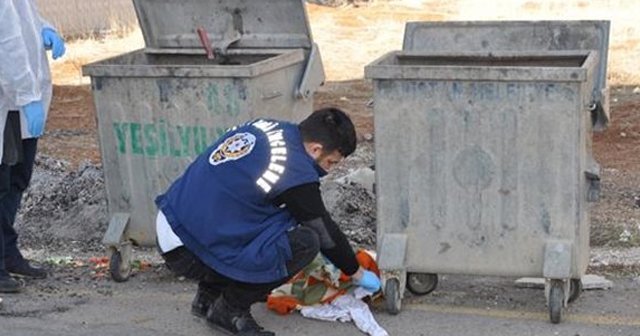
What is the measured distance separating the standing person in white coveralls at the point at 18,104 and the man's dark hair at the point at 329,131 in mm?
1573

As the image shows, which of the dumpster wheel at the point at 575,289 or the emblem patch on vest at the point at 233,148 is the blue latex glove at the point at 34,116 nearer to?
the emblem patch on vest at the point at 233,148

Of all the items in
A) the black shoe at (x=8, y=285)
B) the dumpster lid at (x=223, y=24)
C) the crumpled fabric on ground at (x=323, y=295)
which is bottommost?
the black shoe at (x=8, y=285)

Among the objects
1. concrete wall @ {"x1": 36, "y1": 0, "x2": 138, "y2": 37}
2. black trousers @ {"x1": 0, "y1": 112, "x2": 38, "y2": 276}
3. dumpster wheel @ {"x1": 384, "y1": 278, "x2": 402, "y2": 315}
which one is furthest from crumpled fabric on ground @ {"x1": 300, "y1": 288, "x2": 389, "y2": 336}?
concrete wall @ {"x1": 36, "y1": 0, "x2": 138, "y2": 37}

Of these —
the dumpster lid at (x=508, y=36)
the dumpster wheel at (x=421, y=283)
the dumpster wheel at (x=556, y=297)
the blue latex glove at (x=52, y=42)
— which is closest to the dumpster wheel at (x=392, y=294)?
the dumpster wheel at (x=421, y=283)

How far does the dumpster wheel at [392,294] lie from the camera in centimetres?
540

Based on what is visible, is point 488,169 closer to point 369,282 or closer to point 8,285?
point 369,282

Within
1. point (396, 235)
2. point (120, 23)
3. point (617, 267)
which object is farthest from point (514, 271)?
point (120, 23)

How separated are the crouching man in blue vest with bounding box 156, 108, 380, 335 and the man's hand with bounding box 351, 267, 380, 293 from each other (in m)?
0.25

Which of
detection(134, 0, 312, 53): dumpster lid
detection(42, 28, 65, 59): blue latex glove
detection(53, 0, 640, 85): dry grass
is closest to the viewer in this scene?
detection(42, 28, 65, 59): blue latex glove

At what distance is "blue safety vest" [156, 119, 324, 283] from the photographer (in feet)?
16.5

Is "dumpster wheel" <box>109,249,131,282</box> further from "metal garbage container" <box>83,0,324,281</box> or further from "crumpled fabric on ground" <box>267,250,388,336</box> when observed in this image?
"crumpled fabric on ground" <box>267,250,388,336</box>

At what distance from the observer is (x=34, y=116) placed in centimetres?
588

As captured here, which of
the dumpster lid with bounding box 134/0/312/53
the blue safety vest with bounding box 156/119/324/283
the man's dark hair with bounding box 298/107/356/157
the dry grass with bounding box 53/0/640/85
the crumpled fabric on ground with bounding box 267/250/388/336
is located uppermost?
the dumpster lid with bounding box 134/0/312/53

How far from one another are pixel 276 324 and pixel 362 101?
650 cm
